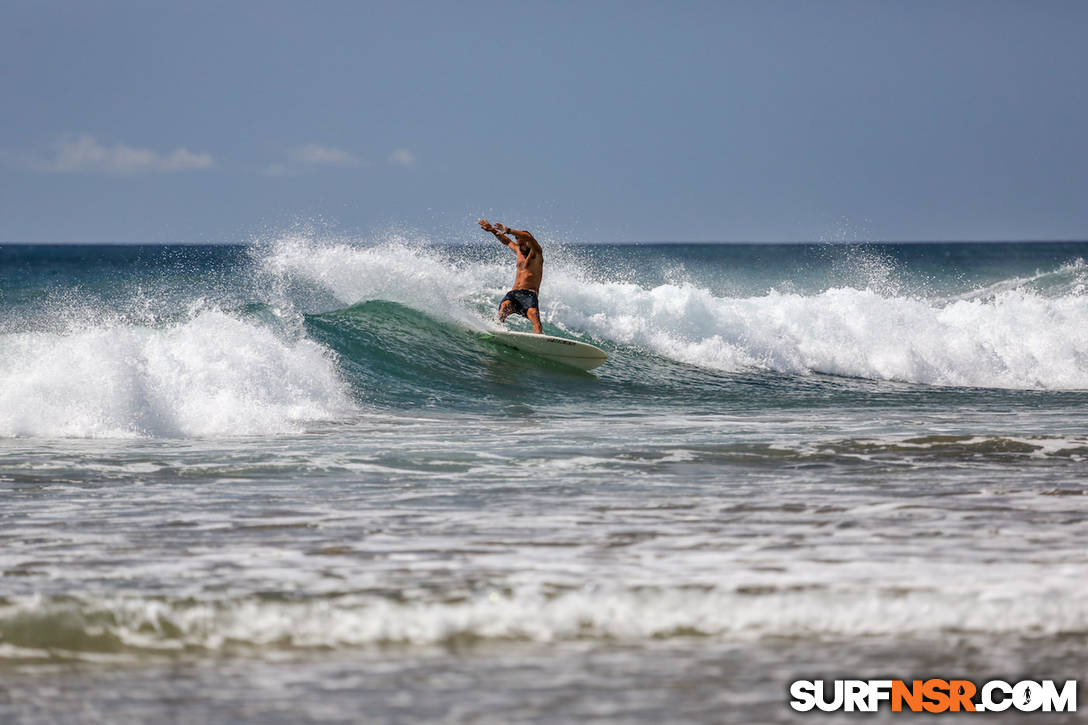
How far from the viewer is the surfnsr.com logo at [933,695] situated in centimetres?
376

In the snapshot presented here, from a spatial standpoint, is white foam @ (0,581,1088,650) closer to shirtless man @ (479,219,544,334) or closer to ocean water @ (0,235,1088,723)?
ocean water @ (0,235,1088,723)

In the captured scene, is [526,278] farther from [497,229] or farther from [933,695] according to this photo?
[933,695]

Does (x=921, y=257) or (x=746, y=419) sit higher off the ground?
(x=921, y=257)

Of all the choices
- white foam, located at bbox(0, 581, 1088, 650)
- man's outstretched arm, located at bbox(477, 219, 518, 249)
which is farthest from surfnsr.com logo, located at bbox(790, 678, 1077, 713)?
man's outstretched arm, located at bbox(477, 219, 518, 249)

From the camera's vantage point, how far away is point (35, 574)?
17.1 feet

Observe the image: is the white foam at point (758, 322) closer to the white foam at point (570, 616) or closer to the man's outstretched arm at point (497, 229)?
the man's outstretched arm at point (497, 229)

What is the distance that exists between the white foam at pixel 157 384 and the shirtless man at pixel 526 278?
11.9 feet

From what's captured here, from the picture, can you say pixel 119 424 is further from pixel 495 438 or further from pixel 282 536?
pixel 282 536

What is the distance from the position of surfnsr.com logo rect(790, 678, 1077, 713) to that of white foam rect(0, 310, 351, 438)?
6.97m

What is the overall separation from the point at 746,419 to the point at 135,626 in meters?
7.71

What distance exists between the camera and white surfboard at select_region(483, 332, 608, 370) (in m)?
15.0

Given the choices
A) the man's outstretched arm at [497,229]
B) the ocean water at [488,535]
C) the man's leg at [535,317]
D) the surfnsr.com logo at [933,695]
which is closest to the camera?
the surfnsr.com logo at [933,695]

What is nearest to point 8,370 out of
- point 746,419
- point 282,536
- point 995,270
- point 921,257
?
point 282,536

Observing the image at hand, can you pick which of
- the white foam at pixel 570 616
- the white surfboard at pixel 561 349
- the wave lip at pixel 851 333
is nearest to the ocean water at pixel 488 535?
the white foam at pixel 570 616
